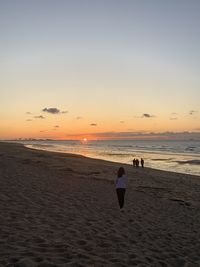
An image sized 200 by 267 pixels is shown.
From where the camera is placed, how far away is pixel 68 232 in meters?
8.79

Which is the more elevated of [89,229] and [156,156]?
[89,229]

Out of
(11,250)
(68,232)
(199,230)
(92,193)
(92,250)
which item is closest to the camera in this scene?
(11,250)

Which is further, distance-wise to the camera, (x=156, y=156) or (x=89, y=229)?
(x=156, y=156)

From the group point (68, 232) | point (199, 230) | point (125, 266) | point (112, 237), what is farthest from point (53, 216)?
point (199, 230)

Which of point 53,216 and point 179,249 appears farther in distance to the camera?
point 53,216

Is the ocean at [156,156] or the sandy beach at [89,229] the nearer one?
the sandy beach at [89,229]

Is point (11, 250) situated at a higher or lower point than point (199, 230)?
higher

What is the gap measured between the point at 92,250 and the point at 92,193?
8.38 m

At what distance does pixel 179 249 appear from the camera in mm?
9023

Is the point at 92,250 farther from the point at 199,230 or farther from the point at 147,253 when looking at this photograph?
the point at 199,230

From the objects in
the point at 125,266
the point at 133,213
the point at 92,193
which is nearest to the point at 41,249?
the point at 125,266

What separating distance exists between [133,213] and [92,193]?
3706 millimetres

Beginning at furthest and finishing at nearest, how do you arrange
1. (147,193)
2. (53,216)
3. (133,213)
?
(147,193)
(133,213)
(53,216)

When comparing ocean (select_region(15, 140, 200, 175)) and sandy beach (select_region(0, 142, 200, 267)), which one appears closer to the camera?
sandy beach (select_region(0, 142, 200, 267))
